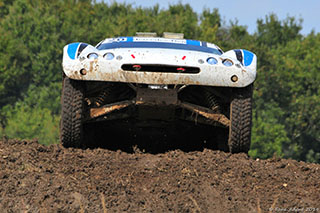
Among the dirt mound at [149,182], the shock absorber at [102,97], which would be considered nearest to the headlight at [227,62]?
the dirt mound at [149,182]

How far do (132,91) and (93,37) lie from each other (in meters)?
50.1

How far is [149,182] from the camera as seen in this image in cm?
623

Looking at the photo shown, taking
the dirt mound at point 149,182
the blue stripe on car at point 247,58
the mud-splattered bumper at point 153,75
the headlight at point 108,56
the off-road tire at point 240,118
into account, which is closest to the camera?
the dirt mound at point 149,182

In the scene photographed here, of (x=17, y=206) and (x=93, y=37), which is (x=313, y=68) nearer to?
(x=93, y=37)

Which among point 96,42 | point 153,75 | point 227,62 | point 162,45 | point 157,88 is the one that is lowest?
point 96,42

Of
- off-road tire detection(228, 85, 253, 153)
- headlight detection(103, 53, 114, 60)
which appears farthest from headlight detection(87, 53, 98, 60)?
off-road tire detection(228, 85, 253, 153)

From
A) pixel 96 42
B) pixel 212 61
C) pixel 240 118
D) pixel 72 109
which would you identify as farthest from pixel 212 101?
pixel 96 42

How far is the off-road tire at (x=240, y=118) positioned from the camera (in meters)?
8.09

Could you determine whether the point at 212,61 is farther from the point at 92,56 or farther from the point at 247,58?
the point at 92,56

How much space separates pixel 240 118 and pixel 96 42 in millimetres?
50641

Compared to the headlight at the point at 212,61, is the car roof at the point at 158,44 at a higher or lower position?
higher

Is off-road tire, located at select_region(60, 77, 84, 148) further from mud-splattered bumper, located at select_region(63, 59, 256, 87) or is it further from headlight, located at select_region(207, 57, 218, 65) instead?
headlight, located at select_region(207, 57, 218, 65)

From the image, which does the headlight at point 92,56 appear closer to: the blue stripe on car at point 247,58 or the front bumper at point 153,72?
the front bumper at point 153,72

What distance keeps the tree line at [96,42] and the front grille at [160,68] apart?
4194 centimetres
